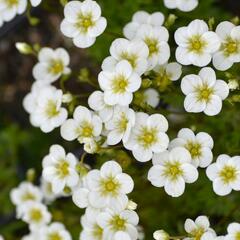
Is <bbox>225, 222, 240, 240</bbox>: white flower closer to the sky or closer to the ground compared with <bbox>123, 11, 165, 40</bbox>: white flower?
closer to the ground

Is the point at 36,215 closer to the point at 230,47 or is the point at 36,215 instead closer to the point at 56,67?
the point at 56,67

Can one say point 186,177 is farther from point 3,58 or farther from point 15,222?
point 3,58

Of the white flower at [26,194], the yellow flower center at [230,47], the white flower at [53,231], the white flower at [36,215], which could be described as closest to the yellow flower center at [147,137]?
the yellow flower center at [230,47]

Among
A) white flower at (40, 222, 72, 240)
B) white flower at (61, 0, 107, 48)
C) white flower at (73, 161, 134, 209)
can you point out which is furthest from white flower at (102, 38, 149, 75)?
white flower at (40, 222, 72, 240)

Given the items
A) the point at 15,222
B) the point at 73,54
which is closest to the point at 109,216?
the point at 15,222

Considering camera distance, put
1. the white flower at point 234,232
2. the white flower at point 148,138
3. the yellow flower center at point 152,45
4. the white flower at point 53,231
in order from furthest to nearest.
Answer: the white flower at point 53,231 < the yellow flower center at point 152,45 < the white flower at point 148,138 < the white flower at point 234,232

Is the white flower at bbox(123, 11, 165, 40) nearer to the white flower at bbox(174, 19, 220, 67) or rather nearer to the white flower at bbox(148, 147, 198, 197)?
the white flower at bbox(174, 19, 220, 67)

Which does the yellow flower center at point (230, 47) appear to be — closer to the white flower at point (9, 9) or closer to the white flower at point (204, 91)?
the white flower at point (204, 91)

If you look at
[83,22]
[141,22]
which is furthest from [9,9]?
[141,22]
